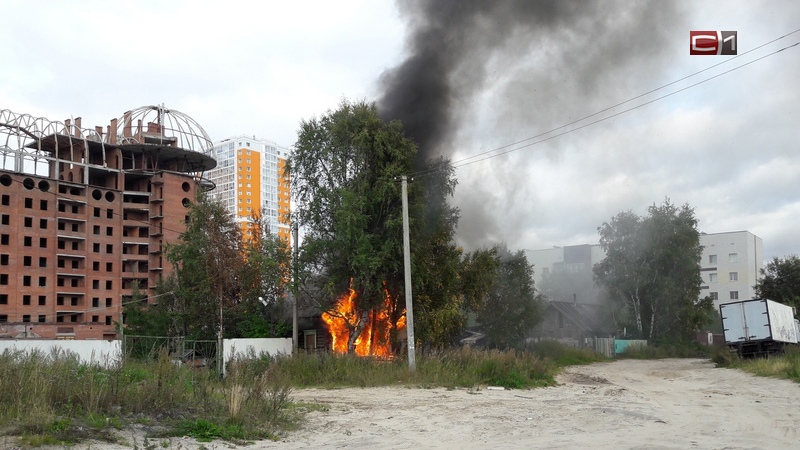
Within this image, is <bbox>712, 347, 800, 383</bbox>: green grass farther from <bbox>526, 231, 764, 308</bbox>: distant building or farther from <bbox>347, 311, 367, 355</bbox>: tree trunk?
<bbox>526, 231, 764, 308</bbox>: distant building

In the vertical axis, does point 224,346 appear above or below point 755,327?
above

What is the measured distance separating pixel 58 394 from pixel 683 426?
1285 centimetres

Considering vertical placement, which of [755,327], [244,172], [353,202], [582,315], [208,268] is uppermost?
[244,172]

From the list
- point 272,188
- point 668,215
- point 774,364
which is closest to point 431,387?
point 774,364

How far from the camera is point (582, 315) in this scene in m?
72.1

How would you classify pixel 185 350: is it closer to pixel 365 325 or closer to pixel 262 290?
pixel 262 290

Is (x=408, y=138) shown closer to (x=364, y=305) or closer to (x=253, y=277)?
(x=364, y=305)

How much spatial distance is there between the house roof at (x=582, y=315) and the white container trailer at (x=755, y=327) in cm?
2637

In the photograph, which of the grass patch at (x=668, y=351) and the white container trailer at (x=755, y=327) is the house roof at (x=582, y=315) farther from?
the white container trailer at (x=755, y=327)

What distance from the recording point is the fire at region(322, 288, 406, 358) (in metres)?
34.5

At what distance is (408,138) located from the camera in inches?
1371

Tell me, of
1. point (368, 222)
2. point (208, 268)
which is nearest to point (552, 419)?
point (368, 222)

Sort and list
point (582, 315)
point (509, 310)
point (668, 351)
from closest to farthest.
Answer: point (509, 310), point (668, 351), point (582, 315)

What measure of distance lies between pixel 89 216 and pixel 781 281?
84.5 metres
